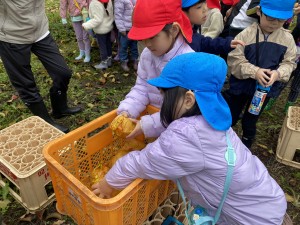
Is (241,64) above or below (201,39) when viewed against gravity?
below

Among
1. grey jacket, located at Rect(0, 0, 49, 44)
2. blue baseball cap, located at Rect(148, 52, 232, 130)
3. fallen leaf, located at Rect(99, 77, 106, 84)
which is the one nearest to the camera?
blue baseball cap, located at Rect(148, 52, 232, 130)

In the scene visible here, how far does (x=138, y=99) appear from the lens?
2084 millimetres

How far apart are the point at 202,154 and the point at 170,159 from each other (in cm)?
16

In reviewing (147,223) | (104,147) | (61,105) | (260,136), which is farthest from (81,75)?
(147,223)

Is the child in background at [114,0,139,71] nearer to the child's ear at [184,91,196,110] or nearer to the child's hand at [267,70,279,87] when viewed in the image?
the child's hand at [267,70,279,87]

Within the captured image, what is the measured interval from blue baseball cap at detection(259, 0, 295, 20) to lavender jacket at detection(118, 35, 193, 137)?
0.85 meters

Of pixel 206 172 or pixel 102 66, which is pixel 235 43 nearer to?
pixel 206 172

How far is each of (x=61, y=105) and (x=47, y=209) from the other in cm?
142

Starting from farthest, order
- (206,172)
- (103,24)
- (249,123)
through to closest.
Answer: (103,24) → (249,123) → (206,172)

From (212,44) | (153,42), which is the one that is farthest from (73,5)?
(153,42)

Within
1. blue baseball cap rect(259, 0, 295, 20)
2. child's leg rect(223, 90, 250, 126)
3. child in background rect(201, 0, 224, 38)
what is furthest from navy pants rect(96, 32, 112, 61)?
blue baseball cap rect(259, 0, 295, 20)

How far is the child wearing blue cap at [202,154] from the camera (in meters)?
1.31

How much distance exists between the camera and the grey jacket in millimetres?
2490

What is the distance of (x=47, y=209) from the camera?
2.34m
